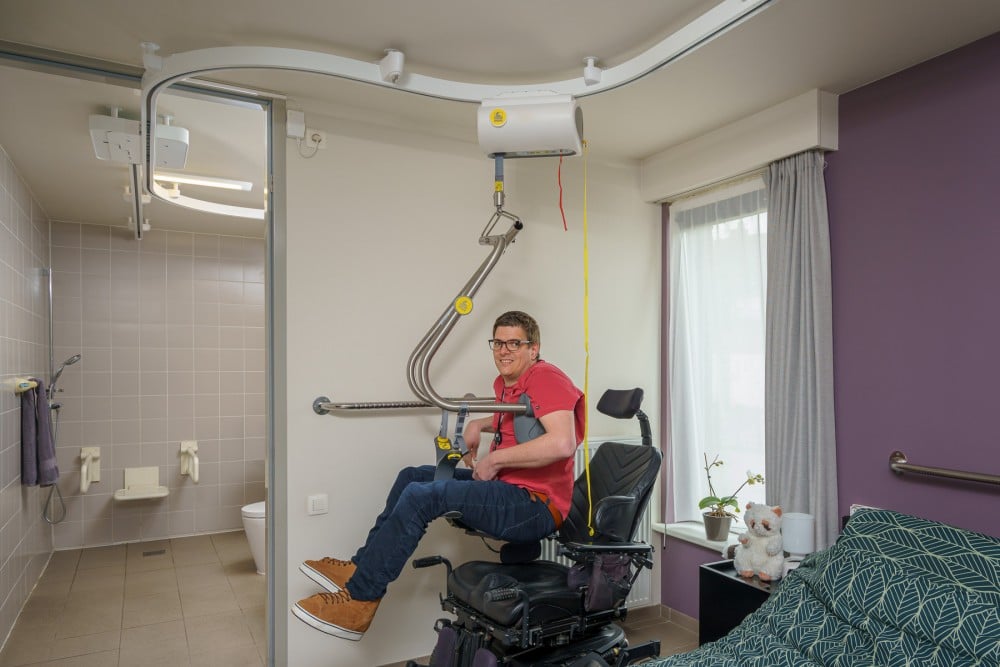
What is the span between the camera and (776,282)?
2.94 meters

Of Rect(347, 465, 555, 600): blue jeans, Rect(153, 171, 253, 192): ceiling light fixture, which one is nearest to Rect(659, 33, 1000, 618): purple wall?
Rect(347, 465, 555, 600): blue jeans

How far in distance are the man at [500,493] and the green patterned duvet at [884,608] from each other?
28.3 inches

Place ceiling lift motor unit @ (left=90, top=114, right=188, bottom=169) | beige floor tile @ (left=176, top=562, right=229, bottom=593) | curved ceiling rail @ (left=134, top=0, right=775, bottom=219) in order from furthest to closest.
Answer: beige floor tile @ (left=176, top=562, right=229, bottom=593), ceiling lift motor unit @ (left=90, top=114, right=188, bottom=169), curved ceiling rail @ (left=134, top=0, right=775, bottom=219)

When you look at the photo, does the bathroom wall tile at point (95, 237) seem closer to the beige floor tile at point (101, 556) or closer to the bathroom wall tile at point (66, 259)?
the bathroom wall tile at point (66, 259)

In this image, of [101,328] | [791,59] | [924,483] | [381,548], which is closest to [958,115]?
[791,59]

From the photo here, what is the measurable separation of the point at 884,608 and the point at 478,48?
7.11 feet

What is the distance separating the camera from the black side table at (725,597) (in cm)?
253

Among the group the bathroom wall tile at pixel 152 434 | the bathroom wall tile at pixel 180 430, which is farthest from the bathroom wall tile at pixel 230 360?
the bathroom wall tile at pixel 152 434

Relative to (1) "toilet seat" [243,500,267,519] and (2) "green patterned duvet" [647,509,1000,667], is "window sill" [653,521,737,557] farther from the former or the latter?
(1) "toilet seat" [243,500,267,519]

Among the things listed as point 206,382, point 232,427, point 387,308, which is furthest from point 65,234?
point 387,308

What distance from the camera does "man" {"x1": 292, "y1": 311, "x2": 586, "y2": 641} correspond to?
2.24 metres

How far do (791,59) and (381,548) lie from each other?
7.39 ft

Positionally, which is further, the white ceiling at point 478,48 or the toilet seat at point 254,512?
the toilet seat at point 254,512

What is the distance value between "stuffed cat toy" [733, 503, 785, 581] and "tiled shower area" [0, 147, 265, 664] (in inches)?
119
